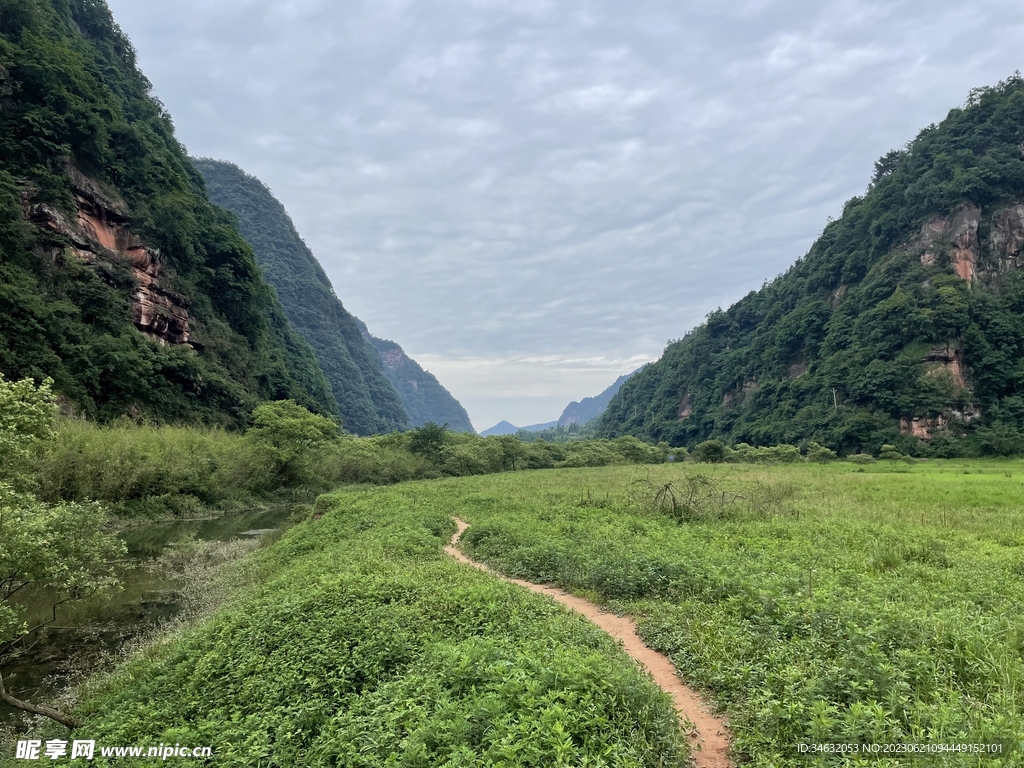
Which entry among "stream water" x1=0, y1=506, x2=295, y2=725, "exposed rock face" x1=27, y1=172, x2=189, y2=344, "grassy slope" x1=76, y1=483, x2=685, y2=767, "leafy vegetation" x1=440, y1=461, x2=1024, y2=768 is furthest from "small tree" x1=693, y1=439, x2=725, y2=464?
"exposed rock face" x1=27, y1=172, x2=189, y2=344

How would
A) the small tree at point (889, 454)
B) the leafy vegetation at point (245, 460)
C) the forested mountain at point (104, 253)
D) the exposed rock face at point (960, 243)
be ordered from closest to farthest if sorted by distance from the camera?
the leafy vegetation at point (245, 460) → the forested mountain at point (104, 253) → the small tree at point (889, 454) → the exposed rock face at point (960, 243)

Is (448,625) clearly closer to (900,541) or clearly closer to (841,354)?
(900,541)

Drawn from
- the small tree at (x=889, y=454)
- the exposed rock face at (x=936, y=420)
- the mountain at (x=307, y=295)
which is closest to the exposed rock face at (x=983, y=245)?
the exposed rock face at (x=936, y=420)

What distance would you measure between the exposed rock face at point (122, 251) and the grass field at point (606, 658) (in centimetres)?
4770

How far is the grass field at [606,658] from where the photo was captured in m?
4.80

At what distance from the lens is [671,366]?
513 ft

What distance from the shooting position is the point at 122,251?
4956 cm

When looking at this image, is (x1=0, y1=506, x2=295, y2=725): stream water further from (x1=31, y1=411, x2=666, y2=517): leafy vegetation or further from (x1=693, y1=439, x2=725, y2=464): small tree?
(x1=693, y1=439, x2=725, y2=464): small tree

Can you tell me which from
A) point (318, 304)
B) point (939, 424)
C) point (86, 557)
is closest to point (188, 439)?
point (86, 557)

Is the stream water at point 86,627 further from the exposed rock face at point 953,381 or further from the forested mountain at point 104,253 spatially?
the exposed rock face at point 953,381

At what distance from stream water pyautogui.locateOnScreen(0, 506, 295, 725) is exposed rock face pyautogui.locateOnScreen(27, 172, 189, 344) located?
36.2 m

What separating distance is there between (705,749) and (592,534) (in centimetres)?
970

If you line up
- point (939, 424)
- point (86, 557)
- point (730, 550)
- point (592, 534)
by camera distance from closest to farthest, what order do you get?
point (86, 557)
point (730, 550)
point (592, 534)
point (939, 424)

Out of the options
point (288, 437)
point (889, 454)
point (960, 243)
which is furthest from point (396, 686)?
point (960, 243)
